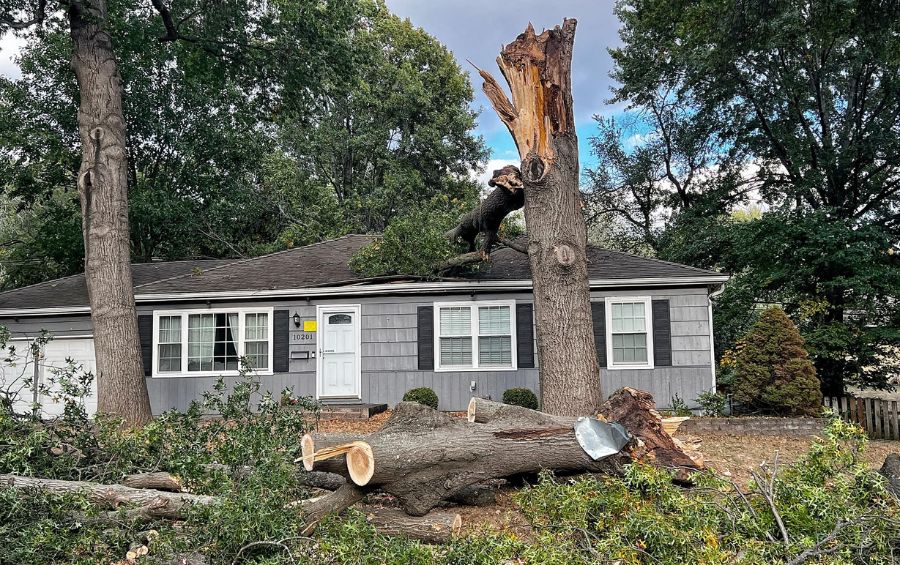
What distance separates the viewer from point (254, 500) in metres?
3.90

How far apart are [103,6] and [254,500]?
31.8 feet

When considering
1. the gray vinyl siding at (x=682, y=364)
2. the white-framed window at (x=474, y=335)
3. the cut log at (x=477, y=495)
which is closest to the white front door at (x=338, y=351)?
the white-framed window at (x=474, y=335)

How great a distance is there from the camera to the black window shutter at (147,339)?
12692 millimetres

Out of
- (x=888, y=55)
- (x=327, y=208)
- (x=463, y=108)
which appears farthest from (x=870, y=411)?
(x=463, y=108)

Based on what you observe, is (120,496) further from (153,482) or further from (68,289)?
(68,289)

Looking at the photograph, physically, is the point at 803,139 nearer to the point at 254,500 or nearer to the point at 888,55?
the point at 888,55

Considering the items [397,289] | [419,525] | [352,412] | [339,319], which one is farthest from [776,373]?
[339,319]

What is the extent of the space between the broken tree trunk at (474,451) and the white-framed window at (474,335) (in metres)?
6.21

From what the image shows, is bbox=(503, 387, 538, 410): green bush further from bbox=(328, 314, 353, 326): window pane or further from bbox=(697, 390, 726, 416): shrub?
bbox=(328, 314, 353, 326): window pane

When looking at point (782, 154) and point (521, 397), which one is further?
point (782, 154)

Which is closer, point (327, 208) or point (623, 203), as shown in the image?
point (623, 203)

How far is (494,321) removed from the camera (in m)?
12.3

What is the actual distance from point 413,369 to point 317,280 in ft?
8.83

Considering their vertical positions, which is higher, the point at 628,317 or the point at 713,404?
the point at 628,317
